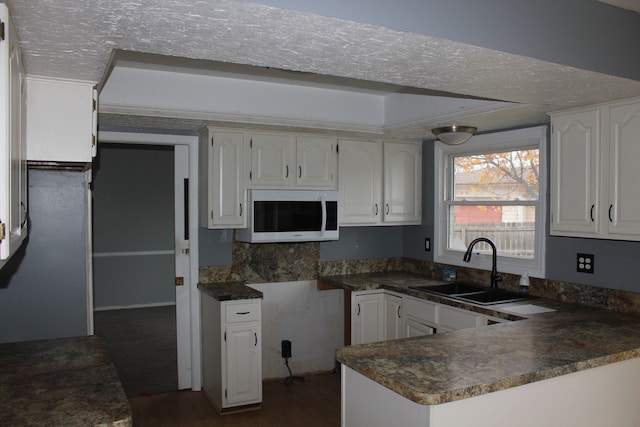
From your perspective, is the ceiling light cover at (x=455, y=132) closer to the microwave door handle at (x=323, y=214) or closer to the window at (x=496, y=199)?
the window at (x=496, y=199)

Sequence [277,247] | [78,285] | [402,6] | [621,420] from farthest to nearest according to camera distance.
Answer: [277,247] → [78,285] → [621,420] → [402,6]

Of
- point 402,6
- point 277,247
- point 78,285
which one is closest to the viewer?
point 402,6

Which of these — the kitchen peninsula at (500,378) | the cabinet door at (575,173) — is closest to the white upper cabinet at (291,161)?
the cabinet door at (575,173)

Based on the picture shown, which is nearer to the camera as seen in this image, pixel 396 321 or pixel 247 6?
pixel 247 6

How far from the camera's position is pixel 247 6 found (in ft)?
4.89

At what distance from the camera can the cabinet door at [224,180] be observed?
3.86 meters

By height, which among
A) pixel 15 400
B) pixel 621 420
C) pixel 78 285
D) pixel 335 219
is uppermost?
pixel 335 219

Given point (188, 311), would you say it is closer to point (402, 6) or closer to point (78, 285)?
point (78, 285)

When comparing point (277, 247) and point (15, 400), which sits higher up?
point (277, 247)

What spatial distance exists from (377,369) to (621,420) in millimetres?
1302

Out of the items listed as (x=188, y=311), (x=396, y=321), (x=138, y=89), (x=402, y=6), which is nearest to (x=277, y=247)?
(x=188, y=311)

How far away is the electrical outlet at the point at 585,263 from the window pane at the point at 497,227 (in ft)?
1.31

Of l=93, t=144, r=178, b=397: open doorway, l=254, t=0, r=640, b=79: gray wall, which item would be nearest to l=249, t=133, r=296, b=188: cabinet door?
l=254, t=0, r=640, b=79: gray wall

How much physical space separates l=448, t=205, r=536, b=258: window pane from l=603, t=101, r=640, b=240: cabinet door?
0.96m
